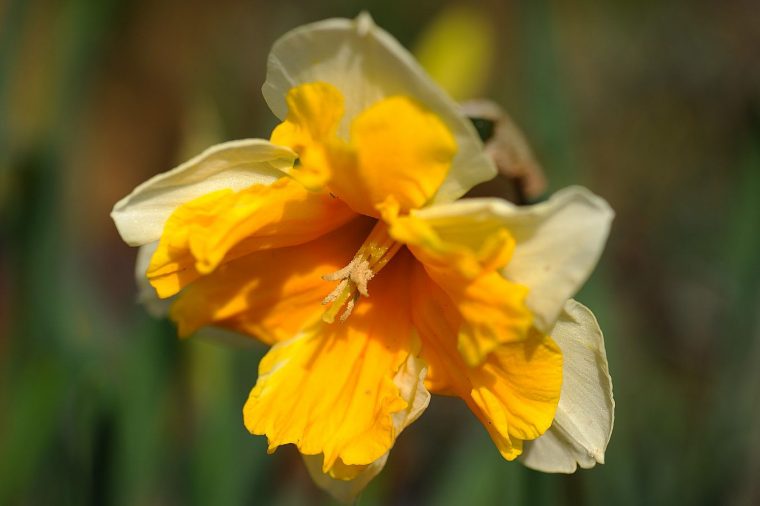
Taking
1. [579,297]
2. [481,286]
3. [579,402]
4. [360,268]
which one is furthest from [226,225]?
[579,297]

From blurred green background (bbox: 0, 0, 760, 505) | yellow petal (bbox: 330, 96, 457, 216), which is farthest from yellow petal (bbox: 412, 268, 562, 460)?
blurred green background (bbox: 0, 0, 760, 505)

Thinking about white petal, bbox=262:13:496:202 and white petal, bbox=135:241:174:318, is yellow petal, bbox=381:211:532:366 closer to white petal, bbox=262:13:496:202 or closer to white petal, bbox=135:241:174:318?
white petal, bbox=262:13:496:202

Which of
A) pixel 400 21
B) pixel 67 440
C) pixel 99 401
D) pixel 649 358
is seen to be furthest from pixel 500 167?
pixel 400 21

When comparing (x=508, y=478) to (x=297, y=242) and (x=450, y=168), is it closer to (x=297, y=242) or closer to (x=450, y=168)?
(x=297, y=242)

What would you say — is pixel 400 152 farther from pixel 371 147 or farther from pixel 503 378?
pixel 503 378

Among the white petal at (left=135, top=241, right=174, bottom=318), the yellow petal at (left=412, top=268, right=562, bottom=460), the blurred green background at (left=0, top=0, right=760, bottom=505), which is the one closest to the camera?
the yellow petal at (left=412, top=268, right=562, bottom=460)

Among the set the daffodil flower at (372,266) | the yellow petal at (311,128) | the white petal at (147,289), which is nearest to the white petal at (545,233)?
the daffodil flower at (372,266)
